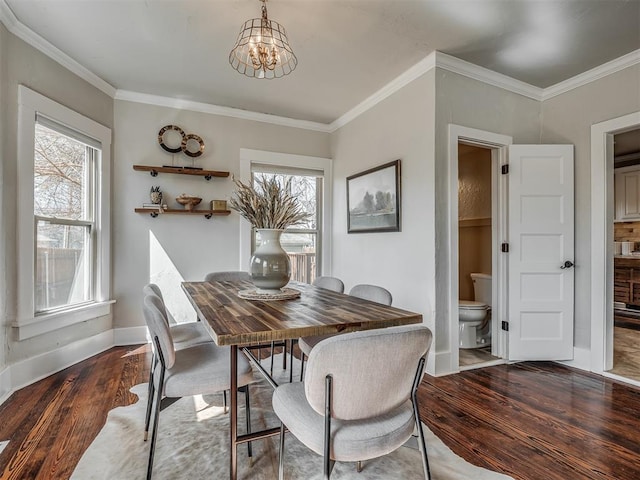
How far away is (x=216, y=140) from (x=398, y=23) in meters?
2.36

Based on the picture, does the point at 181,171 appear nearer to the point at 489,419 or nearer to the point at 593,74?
the point at 489,419

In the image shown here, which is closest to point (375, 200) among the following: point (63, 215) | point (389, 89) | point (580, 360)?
point (389, 89)

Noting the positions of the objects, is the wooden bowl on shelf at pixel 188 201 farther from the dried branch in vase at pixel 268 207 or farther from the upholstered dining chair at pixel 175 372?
the upholstered dining chair at pixel 175 372

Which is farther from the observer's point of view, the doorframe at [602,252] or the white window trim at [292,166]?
the white window trim at [292,166]

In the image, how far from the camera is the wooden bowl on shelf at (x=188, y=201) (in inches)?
142

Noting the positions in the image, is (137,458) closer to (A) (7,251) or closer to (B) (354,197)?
(A) (7,251)

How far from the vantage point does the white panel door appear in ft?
10.2

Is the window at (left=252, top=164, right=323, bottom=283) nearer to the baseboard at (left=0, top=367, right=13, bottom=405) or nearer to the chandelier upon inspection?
the chandelier

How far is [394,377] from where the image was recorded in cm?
112

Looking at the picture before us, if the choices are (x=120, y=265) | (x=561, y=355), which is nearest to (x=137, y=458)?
(x=120, y=265)

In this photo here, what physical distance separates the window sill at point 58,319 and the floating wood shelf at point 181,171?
4.56 ft

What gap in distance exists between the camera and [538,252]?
3119mm

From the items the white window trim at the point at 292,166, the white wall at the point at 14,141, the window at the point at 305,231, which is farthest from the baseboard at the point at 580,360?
the white wall at the point at 14,141

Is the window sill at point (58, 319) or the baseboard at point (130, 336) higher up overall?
the window sill at point (58, 319)
